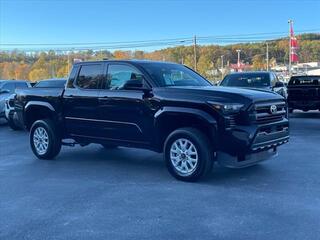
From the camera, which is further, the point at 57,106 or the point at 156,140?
the point at 57,106

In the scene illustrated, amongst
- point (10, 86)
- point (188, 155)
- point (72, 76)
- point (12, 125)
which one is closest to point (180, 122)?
point (188, 155)

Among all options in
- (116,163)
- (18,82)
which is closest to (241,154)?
(116,163)

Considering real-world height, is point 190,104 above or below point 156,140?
above

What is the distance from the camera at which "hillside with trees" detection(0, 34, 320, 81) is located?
73375mm

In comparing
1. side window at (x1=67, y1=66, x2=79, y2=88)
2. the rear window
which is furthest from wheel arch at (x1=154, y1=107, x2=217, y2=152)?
the rear window

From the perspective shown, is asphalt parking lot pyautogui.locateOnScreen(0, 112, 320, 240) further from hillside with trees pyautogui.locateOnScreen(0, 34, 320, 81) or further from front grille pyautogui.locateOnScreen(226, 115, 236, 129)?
hillside with trees pyautogui.locateOnScreen(0, 34, 320, 81)

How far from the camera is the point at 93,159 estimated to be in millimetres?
9008

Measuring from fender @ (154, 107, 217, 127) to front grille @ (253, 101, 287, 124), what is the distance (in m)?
0.68

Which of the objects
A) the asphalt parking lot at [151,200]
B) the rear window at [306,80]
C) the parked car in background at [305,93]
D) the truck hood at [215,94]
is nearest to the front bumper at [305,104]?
the parked car in background at [305,93]

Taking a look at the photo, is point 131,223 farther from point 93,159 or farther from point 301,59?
point 301,59

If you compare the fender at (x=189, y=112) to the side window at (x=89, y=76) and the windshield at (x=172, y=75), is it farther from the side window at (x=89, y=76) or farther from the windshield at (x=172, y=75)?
the side window at (x=89, y=76)

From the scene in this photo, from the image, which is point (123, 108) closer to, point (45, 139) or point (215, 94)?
point (215, 94)

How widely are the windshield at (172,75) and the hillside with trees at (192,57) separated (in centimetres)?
5847

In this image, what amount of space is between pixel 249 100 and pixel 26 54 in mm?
79197
